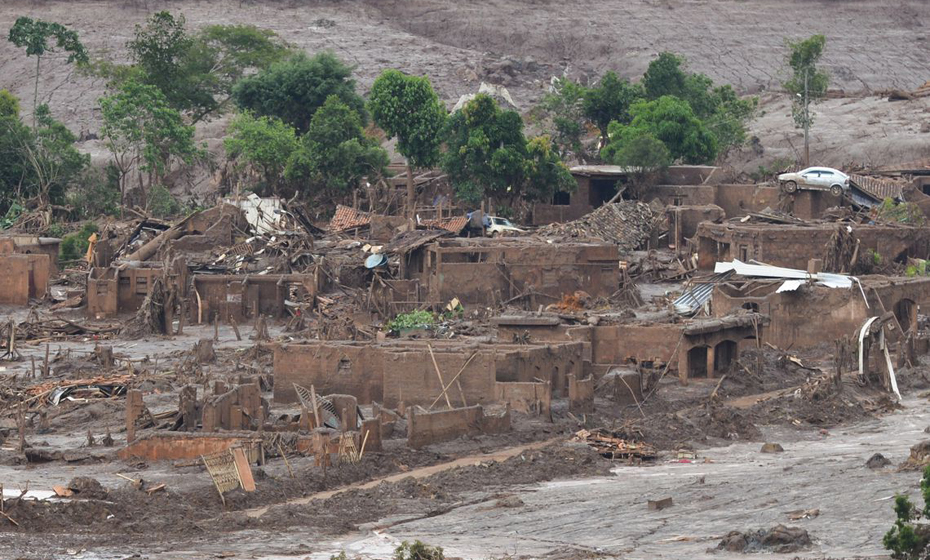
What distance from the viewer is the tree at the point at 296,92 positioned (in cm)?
7744

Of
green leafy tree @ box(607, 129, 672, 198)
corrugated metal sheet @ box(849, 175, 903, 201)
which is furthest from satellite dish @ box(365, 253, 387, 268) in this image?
corrugated metal sheet @ box(849, 175, 903, 201)

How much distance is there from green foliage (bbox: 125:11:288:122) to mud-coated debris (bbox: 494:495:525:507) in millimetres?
50937

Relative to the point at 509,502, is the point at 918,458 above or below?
above

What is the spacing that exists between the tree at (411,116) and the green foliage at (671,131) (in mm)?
6058

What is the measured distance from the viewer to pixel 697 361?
42.9 metres

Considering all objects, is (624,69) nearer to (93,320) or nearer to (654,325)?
(93,320)

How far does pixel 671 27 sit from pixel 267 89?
39871mm

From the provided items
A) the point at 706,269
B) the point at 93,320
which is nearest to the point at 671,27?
the point at 706,269

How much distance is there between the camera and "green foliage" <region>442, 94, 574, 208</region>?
216 feet

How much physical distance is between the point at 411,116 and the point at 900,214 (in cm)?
1667

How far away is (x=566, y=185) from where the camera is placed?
220 ft

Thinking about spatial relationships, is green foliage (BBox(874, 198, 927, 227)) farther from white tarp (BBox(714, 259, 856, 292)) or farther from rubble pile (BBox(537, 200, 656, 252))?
white tarp (BBox(714, 259, 856, 292))

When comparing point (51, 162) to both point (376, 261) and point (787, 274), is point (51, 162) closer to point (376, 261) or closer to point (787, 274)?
point (376, 261)

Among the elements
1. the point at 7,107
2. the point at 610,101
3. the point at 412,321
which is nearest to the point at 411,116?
the point at 610,101
